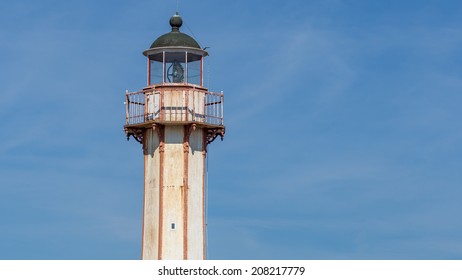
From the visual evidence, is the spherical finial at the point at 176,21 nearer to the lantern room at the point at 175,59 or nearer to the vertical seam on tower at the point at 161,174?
the lantern room at the point at 175,59

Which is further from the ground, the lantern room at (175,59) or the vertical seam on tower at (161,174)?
the lantern room at (175,59)

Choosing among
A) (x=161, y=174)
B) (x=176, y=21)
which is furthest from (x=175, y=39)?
(x=161, y=174)

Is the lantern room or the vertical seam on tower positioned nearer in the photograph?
the vertical seam on tower

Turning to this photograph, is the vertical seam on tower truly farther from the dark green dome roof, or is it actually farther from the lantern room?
the dark green dome roof

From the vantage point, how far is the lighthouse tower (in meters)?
92.0

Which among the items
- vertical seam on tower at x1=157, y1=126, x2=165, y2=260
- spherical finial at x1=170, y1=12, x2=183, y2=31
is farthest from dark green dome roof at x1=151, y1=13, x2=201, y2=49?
vertical seam on tower at x1=157, y1=126, x2=165, y2=260

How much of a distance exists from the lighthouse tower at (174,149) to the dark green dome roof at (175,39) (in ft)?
0.16

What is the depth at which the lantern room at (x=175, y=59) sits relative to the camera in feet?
308

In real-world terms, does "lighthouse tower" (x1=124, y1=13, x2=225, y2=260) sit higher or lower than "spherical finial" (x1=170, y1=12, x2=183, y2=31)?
lower

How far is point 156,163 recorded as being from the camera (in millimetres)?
92750

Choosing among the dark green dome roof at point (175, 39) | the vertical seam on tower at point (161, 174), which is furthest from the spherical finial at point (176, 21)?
the vertical seam on tower at point (161, 174)

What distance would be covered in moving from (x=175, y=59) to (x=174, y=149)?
188 inches

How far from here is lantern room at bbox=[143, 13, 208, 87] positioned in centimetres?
9388

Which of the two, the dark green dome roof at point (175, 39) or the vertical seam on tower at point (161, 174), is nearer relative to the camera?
the vertical seam on tower at point (161, 174)
